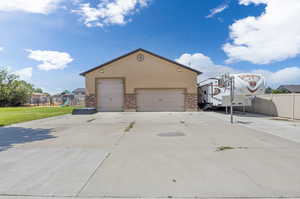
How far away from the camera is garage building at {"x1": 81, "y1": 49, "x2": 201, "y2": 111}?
17.6 meters

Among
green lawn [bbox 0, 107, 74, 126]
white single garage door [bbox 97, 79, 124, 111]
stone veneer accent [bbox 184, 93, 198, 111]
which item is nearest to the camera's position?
green lawn [bbox 0, 107, 74, 126]

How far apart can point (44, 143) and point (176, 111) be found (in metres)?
13.6

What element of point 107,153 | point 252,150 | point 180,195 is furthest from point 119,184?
point 252,150

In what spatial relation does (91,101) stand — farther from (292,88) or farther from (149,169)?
(292,88)

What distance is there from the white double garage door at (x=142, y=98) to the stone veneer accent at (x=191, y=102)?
42cm

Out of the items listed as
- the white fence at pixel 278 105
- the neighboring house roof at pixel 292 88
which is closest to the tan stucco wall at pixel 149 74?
the white fence at pixel 278 105

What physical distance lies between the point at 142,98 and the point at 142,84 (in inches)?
59.5

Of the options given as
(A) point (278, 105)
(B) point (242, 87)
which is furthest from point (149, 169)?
(A) point (278, 105)

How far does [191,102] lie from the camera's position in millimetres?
17578

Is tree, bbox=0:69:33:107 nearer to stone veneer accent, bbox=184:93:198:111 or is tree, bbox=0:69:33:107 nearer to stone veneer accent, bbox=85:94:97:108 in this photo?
stone veneer accent, bbox=85:94:97:108

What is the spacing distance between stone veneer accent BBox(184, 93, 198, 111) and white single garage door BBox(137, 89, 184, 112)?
0.42 meters

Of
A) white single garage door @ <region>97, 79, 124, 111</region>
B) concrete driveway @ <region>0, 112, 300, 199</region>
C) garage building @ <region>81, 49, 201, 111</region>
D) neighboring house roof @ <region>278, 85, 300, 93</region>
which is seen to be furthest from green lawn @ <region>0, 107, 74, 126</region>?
neighboring house roof @ <region>278, 85, 300, 93</region>

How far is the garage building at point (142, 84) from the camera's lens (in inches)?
694

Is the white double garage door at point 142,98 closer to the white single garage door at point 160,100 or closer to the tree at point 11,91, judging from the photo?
the white single garage door at point 160,100
